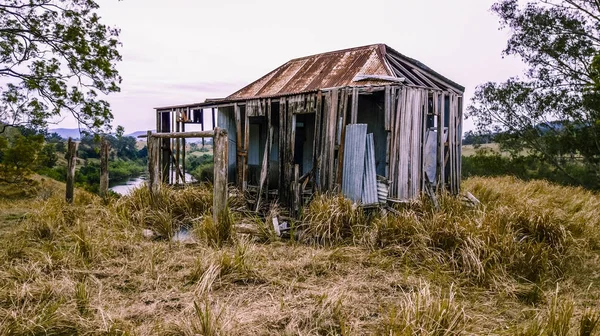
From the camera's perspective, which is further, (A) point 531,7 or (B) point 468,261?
(A) point 531,7

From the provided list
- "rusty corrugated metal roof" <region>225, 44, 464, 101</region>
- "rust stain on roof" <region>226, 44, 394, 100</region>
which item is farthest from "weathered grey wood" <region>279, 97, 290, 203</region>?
"rust stain on roof" <region>226, 44, 394, 100</region>

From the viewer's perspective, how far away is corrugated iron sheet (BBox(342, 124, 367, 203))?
7195 millimetres

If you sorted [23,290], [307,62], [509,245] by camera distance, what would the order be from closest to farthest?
[23,290], [509,245], [307,62]

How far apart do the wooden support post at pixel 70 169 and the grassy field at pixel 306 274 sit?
3.17ft

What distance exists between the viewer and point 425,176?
314 inches

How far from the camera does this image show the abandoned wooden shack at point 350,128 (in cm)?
734

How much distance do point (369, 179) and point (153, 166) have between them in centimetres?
431

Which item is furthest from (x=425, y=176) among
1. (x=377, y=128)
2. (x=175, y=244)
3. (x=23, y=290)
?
(x=23, y=290)

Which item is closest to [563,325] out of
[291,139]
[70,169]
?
[291,139]

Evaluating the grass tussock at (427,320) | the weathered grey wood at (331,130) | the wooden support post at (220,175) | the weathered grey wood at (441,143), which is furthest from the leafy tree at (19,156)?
the grass tussock at (427,320)

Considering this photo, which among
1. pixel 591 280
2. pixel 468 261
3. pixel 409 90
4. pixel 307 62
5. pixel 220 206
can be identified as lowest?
pixel 591 280

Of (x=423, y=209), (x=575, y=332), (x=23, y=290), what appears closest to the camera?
(x=575, y=332)

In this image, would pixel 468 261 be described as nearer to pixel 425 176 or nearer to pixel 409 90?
pixel 425 176

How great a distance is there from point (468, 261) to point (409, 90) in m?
3.72
